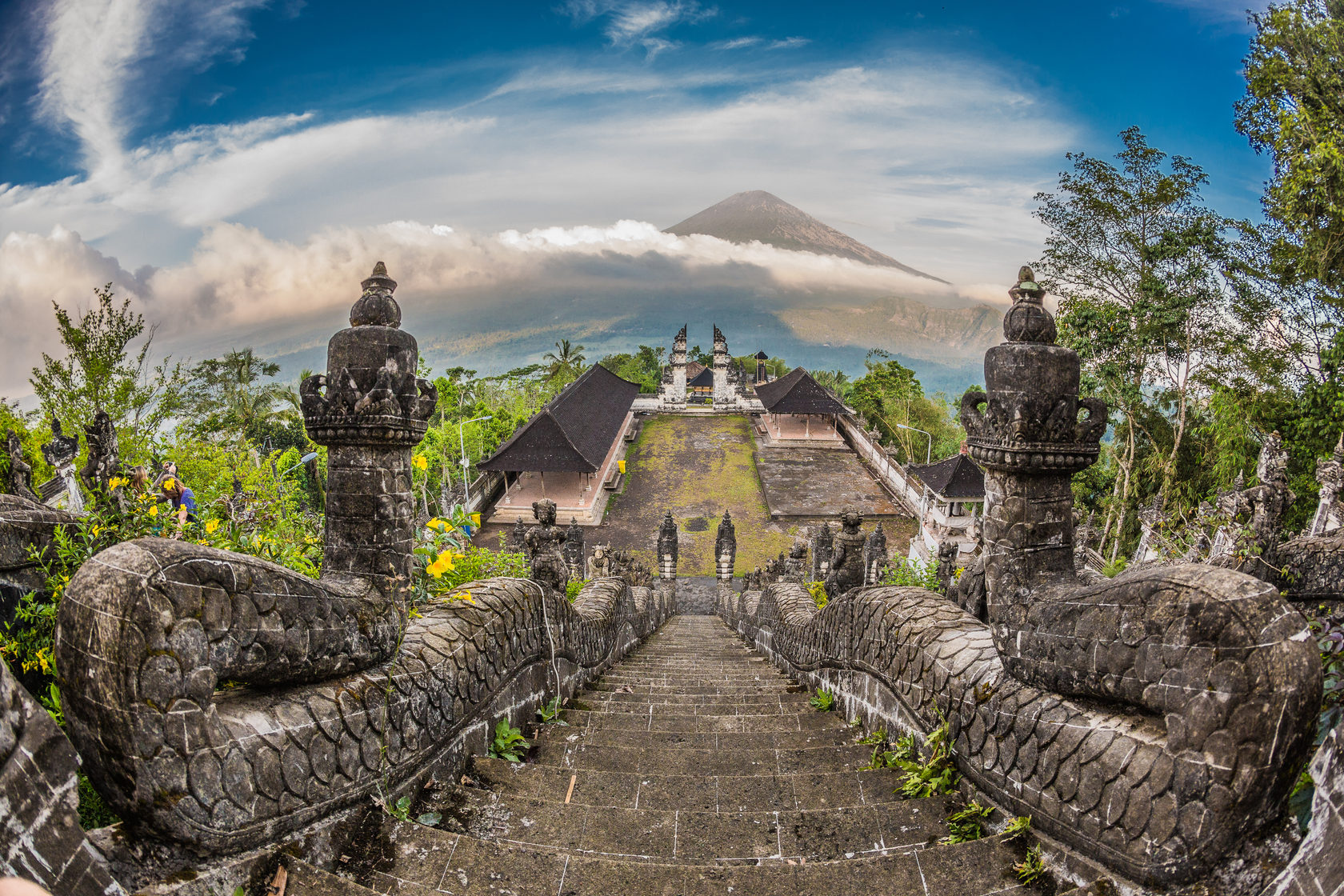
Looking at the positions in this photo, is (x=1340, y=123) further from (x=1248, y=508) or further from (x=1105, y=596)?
(x=1105, y=596)

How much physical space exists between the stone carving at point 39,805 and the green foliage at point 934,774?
3.10 m

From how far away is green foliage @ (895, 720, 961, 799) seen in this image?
327cm

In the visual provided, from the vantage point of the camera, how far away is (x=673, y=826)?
3.02 m

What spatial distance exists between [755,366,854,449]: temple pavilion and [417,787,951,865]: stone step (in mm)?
34656

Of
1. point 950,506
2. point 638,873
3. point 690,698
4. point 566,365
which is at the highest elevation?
point 566,365

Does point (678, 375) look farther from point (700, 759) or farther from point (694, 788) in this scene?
point (694, 788)

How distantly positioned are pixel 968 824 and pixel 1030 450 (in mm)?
1720

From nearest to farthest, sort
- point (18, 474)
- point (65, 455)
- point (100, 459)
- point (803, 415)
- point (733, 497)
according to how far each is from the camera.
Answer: point (100, 459)
point (18, 474)
point (65, 455)
point (733, 497)
point (803, 415)

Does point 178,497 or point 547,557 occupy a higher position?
point 178,497

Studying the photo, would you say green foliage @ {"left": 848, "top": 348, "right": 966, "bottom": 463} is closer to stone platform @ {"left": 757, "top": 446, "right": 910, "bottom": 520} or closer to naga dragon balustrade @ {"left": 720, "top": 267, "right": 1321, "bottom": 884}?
stone platform @ {"left": 757, "top": 446, "right": 910, "bottom": 520}

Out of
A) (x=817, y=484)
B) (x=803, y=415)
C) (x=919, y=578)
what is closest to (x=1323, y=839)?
(x=919, y=578)

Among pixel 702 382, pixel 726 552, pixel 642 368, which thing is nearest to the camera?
pixel 726 552

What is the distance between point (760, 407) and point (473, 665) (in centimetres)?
4445

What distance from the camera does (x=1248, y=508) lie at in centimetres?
657
